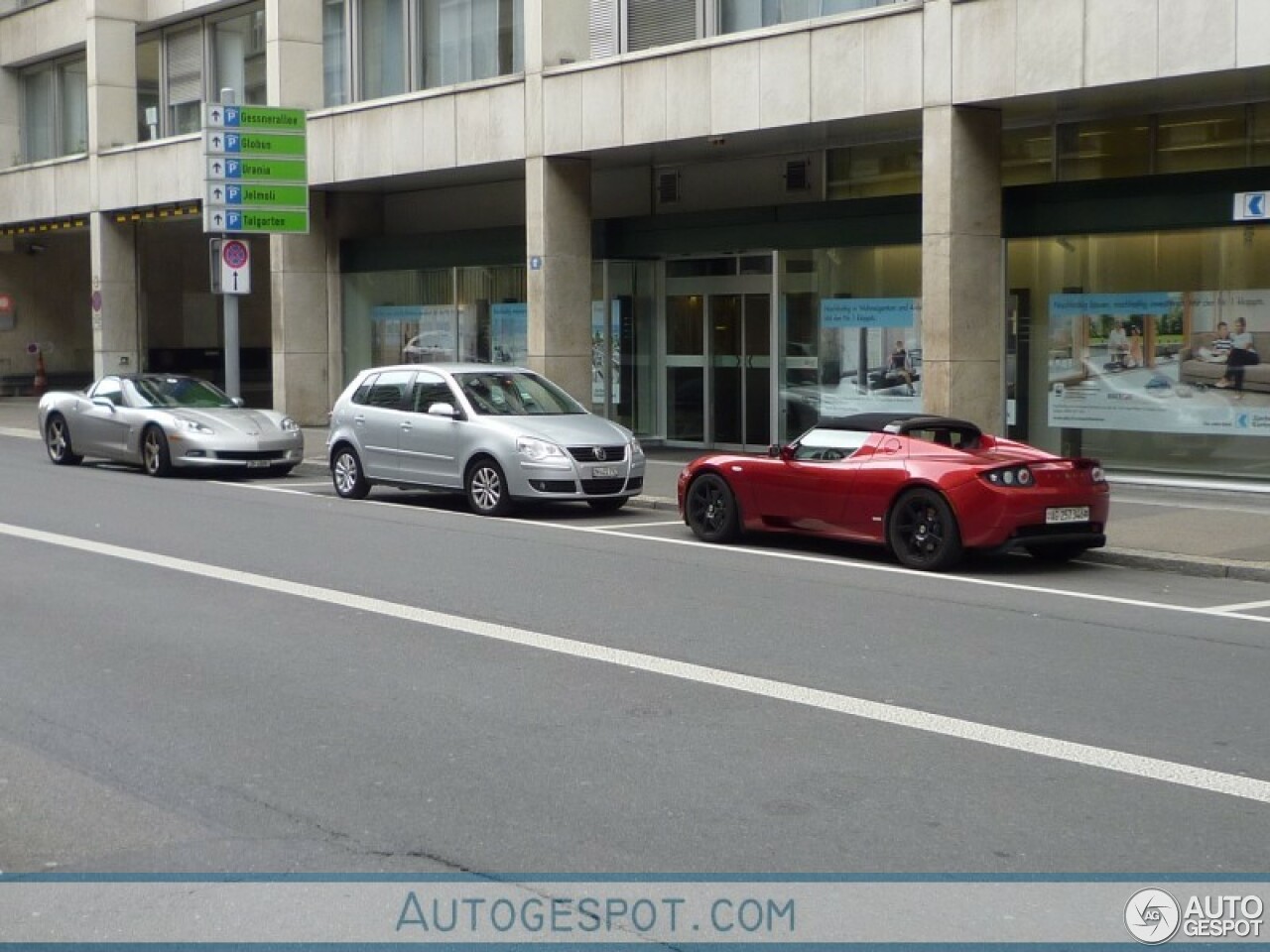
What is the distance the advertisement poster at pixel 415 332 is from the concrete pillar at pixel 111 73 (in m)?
8.27

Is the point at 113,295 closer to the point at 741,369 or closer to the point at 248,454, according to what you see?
the point at 248,454

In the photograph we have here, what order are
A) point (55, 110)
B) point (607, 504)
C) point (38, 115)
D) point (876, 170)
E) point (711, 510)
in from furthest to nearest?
point (38, 115)
point (55, 110)
point (876, 170)
point (607, 504)
point (711, 510)

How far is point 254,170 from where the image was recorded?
2675cm

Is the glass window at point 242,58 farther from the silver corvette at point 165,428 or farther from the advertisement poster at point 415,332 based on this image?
the silver corvette at point 165,428

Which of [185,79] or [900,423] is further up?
[185,79]

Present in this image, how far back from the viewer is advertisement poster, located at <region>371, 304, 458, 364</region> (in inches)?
1183

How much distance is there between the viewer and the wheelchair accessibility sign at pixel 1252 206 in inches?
717

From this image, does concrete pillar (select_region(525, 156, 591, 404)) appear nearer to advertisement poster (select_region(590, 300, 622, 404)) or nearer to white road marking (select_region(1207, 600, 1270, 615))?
advertisement poster (select_region(590, 300, 622, 404))

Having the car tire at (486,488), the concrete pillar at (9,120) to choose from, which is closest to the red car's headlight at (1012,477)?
the car tire at (486,488)

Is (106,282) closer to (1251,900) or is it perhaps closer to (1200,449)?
(1200,449)

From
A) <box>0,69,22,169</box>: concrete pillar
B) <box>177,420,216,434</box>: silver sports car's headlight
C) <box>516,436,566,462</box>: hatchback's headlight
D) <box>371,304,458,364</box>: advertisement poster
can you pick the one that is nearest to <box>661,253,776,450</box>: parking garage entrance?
<box>371,304,458,364</box>: advertisement poster

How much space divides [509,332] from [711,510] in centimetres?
1385

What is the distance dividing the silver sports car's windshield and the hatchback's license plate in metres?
13.0

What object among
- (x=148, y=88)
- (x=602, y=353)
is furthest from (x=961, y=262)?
(x=148, y=88)
